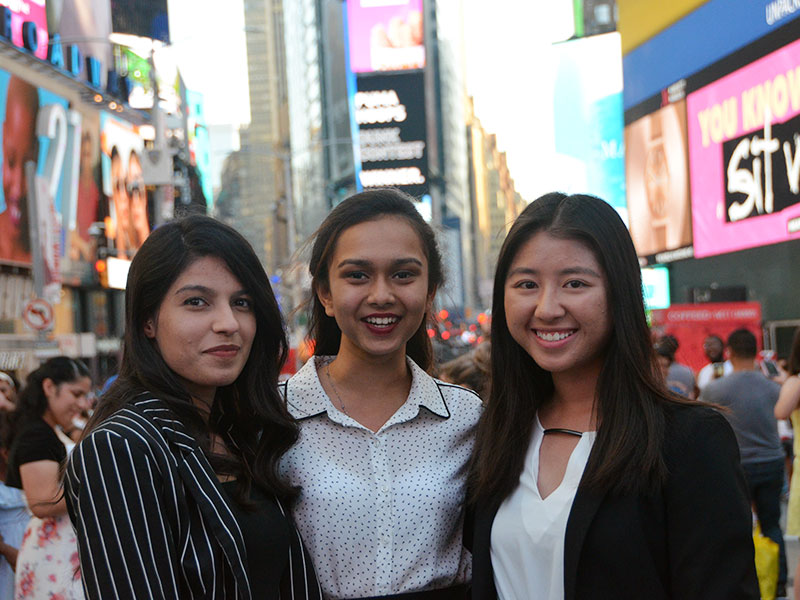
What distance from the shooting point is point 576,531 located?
9.25 ft

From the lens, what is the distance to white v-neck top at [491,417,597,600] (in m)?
2.91

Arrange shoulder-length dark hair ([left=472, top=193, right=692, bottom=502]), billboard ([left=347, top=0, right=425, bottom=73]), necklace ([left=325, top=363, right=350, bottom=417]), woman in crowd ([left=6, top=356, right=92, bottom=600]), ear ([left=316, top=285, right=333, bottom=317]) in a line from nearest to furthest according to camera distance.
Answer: shoulder-length dark hair ([left=472, top=193, right=692, bottom=502])
necklace ([left=325, top=363, right=350, bottom=417])
ear ([left=316, top=285, right=333, bottom=317])
woman in crowd ([left=6, top=356, right=92, bottom=600])
billboard ([left=347, top=0, right=425, bottom=73])

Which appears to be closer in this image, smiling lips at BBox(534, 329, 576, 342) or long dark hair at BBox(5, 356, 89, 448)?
smiling lips at BBox(534, 329, 576, 342)

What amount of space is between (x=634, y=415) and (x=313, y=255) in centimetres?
140

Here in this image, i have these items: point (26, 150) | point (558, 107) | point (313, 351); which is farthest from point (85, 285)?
point (313, 351)

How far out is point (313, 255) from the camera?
374 cm

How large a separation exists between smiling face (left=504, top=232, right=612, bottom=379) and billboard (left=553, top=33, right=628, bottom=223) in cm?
3363

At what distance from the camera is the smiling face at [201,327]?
10.3 ft

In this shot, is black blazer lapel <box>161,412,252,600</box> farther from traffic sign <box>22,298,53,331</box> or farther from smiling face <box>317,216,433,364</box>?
traffic sign <box>22,298,53,331</box>

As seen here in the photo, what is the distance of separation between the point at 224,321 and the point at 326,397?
0.57 metres

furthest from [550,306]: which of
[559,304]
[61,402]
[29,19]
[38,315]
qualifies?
[29,19]

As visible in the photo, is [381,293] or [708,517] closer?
[708,517]

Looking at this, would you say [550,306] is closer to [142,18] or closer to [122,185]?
[122,185]

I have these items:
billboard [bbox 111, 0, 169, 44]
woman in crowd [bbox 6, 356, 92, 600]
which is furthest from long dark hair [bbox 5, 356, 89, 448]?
billboard [bbox 111, 0, 169, 44]
